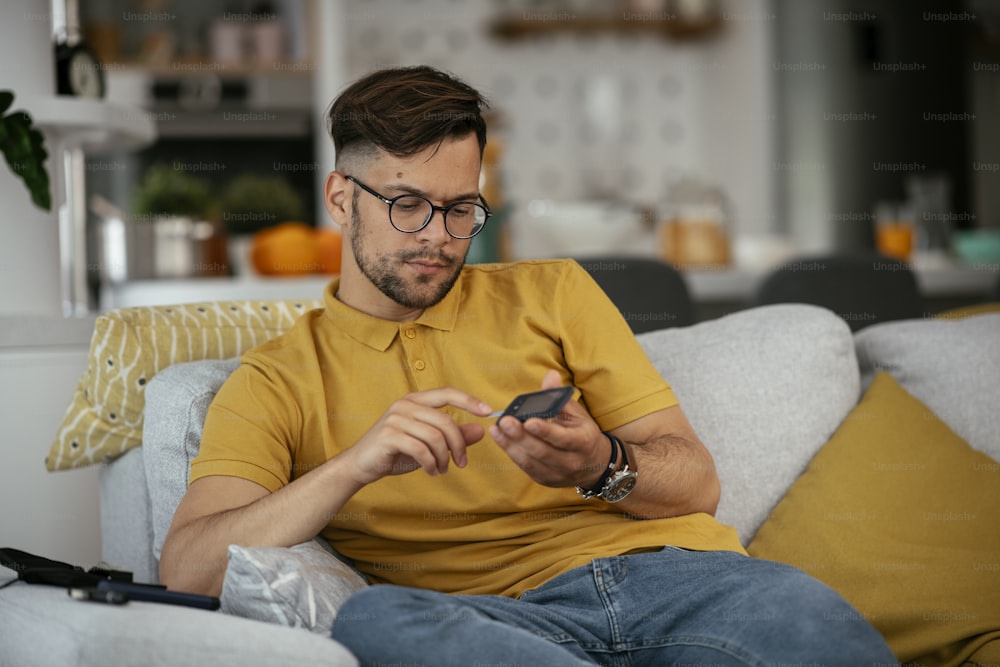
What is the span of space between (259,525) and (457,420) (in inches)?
13.5

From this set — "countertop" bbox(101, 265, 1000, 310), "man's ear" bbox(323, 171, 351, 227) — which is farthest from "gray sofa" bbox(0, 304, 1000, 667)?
"countertop" bbox(101, 265, 1000, 310)

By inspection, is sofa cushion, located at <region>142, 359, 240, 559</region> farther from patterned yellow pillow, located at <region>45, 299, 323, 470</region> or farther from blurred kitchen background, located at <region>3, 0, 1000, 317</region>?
blurred kitchen background, located at <region>3, 0, 1000, 317</region>

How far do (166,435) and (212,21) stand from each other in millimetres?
4428

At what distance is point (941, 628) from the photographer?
67.4 inches

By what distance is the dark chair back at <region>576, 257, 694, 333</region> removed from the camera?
2584 mm

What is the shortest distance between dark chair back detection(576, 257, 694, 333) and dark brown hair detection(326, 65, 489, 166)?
90 cm

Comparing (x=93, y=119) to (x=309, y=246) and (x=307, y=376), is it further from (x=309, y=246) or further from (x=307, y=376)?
(x=307, y=376)

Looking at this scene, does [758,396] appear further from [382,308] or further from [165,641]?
[165,641]

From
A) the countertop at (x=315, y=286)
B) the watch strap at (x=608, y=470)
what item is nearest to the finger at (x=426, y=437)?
the watch strap at (x=608, y=470)

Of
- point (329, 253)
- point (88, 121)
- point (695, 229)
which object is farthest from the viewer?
→ point (695, 229)

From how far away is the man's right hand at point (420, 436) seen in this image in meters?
1.36

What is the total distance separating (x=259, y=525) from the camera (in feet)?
4.82

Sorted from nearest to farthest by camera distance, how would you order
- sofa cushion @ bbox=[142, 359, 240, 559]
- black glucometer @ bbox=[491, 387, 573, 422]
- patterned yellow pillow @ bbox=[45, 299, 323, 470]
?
black glucometer @ bbox=[491, 387, 573, 422]
sofa cushion @ bbox=[142, 359, 240, 559]
patterned yellow pillow @ bbox=[45, 299, 323, 470]

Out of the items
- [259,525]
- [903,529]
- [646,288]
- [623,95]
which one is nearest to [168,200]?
[646,288]
